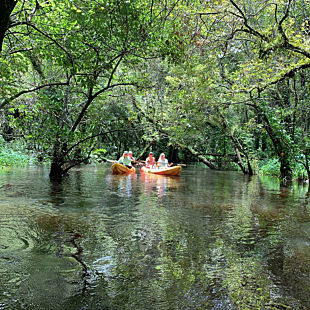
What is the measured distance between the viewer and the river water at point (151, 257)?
9.66 ft

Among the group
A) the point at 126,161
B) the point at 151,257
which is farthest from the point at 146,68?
the point at 126,161

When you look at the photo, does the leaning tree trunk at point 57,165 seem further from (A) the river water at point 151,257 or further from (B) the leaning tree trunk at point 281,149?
(B) the leaning tree trunk at point 281,149

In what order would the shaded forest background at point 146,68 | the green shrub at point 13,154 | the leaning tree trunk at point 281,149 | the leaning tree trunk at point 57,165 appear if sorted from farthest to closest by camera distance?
the green shrub at point 13,154 < the leaning tree trunk at point 281,149 < the leaning tree trunk at point 57,165 < the shaded forest background at point 146,68

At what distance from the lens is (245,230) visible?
5.61 m

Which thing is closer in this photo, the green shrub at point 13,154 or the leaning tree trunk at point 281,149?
the leaning tree trunk at point 281,149

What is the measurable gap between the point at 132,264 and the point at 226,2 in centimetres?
821

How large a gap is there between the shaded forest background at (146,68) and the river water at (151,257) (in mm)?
2597

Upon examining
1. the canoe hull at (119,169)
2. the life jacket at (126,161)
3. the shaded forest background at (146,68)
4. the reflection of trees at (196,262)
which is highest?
the shaded forest background at (146,68)

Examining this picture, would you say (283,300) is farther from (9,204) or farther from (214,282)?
(9,204)

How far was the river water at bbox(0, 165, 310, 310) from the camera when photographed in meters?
2.94

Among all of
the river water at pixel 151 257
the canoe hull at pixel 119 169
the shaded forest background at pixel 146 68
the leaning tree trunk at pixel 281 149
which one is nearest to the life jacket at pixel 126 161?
the canoe hull at pixel 119 169

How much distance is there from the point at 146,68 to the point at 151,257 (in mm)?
8524

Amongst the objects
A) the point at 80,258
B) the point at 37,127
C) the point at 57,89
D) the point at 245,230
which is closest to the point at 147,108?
the point at 57,89

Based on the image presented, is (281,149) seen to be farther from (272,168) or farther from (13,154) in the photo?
(13,154)
